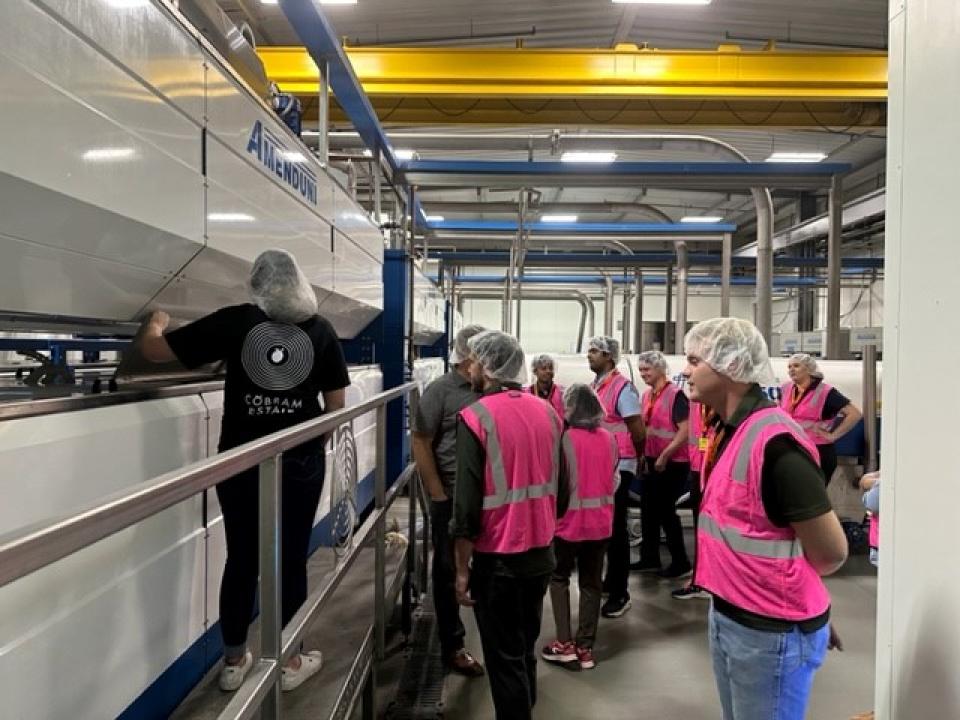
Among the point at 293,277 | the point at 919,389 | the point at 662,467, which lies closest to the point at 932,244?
the point at 919,389

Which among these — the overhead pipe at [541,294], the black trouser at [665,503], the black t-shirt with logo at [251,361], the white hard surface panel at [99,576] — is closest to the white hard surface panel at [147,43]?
→ the black t-shirt with logo at [251,361]

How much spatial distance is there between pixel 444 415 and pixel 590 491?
693 mm

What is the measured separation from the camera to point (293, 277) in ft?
5.92

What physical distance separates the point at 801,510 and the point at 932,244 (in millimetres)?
586

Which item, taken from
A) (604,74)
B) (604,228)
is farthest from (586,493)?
(604,228)

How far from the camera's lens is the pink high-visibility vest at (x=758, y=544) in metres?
1.33

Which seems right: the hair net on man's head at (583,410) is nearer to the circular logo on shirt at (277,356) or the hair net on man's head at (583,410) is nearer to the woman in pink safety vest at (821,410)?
the circular logo on shirt at (277,356)

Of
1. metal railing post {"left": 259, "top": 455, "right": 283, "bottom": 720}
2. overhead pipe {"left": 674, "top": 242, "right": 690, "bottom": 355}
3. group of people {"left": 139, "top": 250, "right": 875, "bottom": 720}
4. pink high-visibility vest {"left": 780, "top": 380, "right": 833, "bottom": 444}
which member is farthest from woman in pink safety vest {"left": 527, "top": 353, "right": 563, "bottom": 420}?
→ overhead pipe {"left": 674, "top": 242, "right": 690, "bottom": 355}

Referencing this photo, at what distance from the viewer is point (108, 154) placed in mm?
1181

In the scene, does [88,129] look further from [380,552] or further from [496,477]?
[380,552]

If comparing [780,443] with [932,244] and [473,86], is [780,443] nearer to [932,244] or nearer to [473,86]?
[932,244]

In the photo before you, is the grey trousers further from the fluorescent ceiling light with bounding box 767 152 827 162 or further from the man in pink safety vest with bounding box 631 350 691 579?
the fluorescent ceiling light with bounding box 767 152 827 162

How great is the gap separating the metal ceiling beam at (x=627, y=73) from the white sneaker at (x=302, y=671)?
3.58m

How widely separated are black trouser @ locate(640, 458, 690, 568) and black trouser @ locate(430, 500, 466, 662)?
1762 mm
